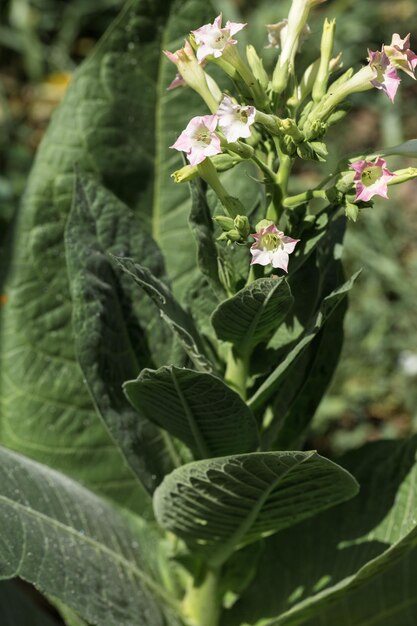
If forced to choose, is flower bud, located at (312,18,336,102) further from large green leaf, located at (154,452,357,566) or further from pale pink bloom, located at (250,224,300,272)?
large green leaf, located at (154,452,357,566)

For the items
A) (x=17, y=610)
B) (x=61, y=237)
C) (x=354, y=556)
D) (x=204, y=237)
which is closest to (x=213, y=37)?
(x=204, y=237)

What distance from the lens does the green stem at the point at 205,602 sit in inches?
61.0

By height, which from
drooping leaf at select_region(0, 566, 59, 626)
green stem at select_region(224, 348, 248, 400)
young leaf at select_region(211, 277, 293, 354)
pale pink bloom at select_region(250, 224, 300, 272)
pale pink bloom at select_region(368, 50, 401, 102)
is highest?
pale pink bloom at select_region(368, 50, 401, 102)

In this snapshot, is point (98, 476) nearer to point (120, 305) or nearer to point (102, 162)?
point (120, 305)

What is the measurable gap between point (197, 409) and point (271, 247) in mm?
261

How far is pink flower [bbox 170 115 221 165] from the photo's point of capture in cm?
110

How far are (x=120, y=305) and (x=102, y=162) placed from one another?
0.38 m

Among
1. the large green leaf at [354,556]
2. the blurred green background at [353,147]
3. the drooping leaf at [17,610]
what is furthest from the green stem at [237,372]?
the blurred green background at [353,147]

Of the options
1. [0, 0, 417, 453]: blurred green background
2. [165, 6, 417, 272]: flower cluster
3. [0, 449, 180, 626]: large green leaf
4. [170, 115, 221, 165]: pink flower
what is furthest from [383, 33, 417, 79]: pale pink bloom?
[0, 0, 417, 453]: blurred green background

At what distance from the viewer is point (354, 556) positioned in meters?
1.52

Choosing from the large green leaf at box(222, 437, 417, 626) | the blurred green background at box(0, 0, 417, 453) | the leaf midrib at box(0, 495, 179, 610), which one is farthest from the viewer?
the blurred green background at box(0, 0, 417, 453)

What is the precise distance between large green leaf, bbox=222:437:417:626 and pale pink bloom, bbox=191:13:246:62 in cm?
73

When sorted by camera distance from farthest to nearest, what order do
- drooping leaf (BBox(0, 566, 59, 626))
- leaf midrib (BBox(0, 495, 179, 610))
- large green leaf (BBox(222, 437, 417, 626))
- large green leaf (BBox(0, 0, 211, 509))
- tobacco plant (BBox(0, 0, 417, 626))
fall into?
large green leaf (BBox(0, 0, 211, 509)) → drooping leaf (BBox(0, 566, 59, 626)) → large green leaf (BBox(222, 437, 417, 626)) → leaf midrib (BBox(0, 495, 179, 610)) → tobacco plant (BBox(0, 0, 417, 626))

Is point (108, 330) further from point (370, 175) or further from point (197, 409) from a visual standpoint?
point (370, 175)
